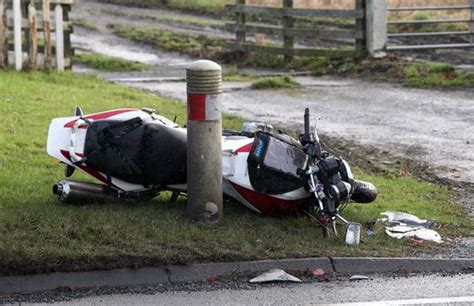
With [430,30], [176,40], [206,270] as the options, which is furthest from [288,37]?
[206,270]

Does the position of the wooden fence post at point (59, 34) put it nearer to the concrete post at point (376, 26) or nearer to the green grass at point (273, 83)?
the green grass at point (273, 83)

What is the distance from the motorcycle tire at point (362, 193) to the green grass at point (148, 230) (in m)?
0.16

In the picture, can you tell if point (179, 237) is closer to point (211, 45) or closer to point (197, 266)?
point (197, 266)

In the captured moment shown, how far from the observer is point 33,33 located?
18.2m

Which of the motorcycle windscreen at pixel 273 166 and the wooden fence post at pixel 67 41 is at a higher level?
the wooden fence post at pixel 67 41

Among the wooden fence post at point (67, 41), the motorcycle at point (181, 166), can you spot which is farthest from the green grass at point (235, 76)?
the motorcycle at point (181, 166)

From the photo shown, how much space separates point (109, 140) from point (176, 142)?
0.56 m

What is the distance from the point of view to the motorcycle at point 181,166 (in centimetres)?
835

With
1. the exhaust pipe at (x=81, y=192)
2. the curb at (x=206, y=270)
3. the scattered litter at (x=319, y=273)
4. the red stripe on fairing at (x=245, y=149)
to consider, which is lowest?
the scattered litter at (x=319, y=273)

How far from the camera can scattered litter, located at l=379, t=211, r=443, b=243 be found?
8.50 meters

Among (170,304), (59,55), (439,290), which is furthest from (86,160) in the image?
(59,55)

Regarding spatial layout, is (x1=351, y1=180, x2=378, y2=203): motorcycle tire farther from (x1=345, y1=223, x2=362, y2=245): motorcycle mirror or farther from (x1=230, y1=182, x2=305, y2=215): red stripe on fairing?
(x1=345, y1=223, x2=362, y2=245): motorcycle mirror

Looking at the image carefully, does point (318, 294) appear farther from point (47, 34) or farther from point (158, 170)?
point (47, 34)

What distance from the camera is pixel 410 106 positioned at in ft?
55.1
